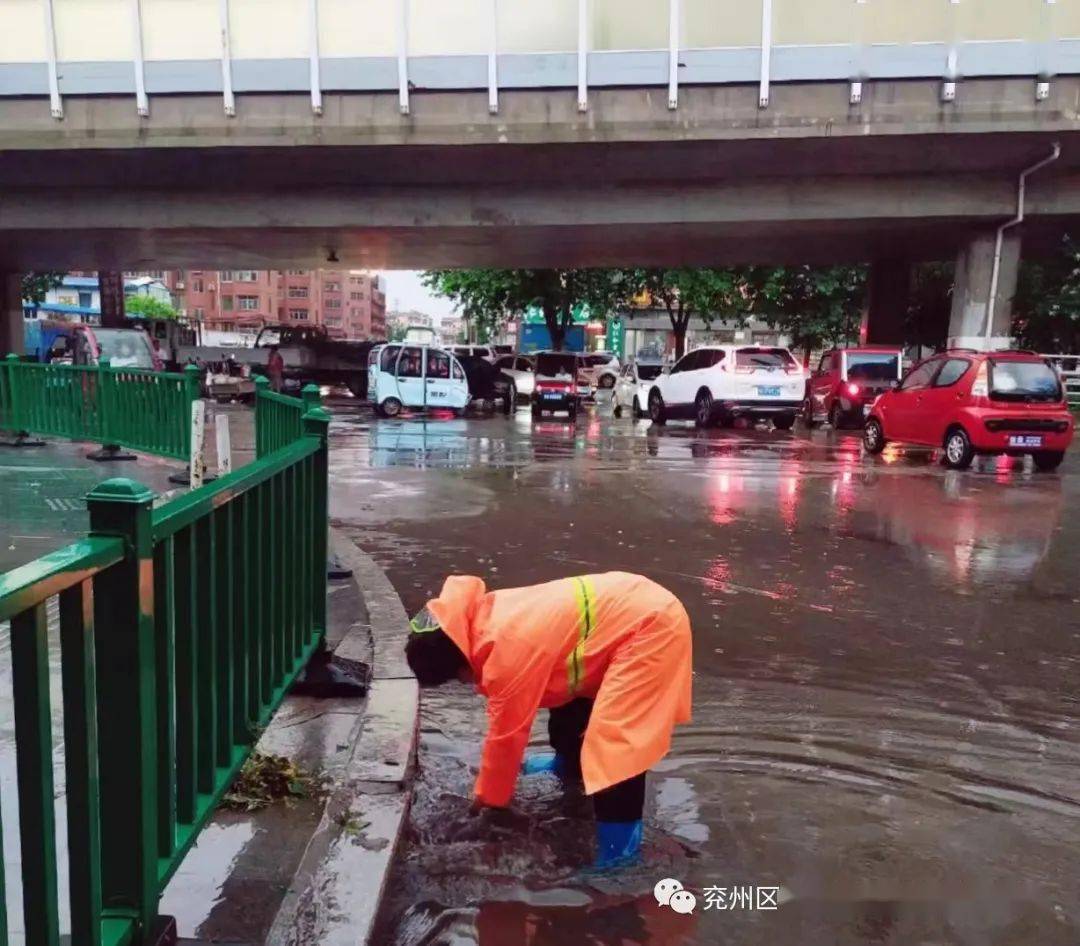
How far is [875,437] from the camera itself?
14891 millimetres

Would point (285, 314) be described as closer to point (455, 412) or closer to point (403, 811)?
point (455, 412)

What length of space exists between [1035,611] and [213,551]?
5.24m

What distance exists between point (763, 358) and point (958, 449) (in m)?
6.57

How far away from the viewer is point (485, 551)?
23.9ft

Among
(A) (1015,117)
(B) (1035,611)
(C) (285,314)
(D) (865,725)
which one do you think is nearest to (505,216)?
(A) (1015,117)

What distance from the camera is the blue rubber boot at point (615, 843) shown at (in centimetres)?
291

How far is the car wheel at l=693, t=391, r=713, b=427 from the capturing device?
1952cm

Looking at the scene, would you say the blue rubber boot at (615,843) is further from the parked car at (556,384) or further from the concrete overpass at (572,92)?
the parked car at (556,384)

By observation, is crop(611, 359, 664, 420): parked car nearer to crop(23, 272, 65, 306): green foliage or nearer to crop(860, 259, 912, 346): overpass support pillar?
crop(860, 259, 912, 346): overpass support pillar

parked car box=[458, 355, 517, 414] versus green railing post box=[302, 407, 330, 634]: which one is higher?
green railing post box=[302, 407, 330, 634]

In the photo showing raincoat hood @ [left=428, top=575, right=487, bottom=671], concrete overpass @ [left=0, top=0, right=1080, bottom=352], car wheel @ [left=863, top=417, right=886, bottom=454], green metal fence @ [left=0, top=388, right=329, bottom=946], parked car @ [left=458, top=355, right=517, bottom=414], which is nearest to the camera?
green metal fence @ [left=0, top=388, right=329, bottom=946]

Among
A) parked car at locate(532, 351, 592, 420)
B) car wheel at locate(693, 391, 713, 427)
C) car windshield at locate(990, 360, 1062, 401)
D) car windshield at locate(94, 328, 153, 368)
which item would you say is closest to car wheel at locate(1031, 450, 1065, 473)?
car windshield at locate(990, 360, 1062, 401)

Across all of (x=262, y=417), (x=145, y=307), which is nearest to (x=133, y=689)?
(x=262, y=417)

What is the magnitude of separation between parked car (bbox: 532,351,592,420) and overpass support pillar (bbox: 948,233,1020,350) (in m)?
8.50
